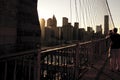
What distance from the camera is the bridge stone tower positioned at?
15.1ft

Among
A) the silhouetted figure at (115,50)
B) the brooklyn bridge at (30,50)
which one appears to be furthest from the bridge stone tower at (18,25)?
the silhouetted figure at (115,50)

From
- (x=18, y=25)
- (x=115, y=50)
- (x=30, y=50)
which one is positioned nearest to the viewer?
(x=30, y=50)

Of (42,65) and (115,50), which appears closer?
(42,65)

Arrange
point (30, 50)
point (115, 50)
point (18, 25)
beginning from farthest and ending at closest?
point (115, 50) < point (18, 25) < point (30, 50)

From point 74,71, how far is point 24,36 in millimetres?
1457

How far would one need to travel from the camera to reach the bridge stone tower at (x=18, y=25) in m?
4.60

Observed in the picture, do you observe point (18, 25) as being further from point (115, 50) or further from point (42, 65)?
point (115, 50)

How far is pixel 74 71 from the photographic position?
18.0 feet

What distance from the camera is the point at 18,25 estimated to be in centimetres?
527

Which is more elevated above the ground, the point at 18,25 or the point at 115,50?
the point at 18,25

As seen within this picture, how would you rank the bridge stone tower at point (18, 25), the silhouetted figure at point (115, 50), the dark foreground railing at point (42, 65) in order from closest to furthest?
1. the dark foreground railing at point (42, 65)
2. the bridge stone tower at point (18, 25)
3. the silhouetted figure at point (115, 50)

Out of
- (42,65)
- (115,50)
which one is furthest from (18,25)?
(115,50)

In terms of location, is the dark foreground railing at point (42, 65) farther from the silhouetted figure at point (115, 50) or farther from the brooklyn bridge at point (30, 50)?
the silhouetted figure at point (115, 50)

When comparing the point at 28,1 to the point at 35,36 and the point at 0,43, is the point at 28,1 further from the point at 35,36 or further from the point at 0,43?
the point at 0,43
